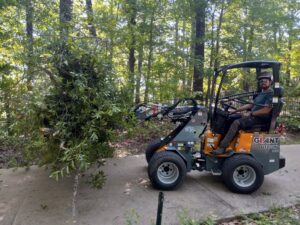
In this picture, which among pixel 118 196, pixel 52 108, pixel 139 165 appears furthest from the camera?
pixel 139 165

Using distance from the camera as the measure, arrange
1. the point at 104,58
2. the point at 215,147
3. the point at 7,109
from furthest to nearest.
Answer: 1. the point at 215,147
2. the point at 104,58
3. the point at 7,109

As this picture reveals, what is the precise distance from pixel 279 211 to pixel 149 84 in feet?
14.7

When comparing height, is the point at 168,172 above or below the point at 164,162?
below

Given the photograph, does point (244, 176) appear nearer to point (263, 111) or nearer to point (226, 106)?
point (263, 111)

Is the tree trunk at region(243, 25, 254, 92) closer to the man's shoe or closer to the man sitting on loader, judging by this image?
the man sitting on loader

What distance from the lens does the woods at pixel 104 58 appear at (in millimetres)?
3127

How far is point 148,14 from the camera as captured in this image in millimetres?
6895

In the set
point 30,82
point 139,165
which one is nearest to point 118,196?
point 139,165

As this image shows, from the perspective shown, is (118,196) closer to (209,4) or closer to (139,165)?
(139,165)

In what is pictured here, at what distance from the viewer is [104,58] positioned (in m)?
3.62

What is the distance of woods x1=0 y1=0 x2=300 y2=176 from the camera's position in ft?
10.3

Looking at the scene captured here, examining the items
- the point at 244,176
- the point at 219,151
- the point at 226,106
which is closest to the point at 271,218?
the point at 244,176

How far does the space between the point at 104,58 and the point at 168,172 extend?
1830 mm

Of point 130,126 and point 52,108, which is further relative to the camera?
point 130,126
